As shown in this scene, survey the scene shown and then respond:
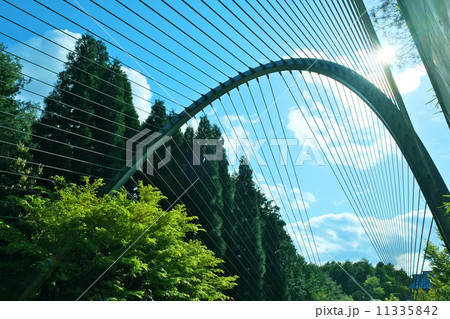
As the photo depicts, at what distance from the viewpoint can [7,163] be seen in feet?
41.6

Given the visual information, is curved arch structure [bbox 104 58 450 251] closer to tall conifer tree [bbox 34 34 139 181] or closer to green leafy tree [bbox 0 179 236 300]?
green leafy tree [bbox 0 179 236 300]

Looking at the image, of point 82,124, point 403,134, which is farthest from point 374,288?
point 82,124

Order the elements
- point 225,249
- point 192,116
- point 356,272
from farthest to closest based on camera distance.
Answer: point 356,272, point 225,249, point 192,116

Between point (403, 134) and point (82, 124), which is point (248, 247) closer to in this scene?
point (82, 124)

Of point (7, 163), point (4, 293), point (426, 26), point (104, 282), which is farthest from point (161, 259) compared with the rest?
point (426, 26)

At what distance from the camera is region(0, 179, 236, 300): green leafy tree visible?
7773mm

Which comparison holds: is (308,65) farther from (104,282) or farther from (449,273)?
(449,273)

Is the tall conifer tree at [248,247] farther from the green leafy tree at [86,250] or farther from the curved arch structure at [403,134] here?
the green leafy tree at [86,250]

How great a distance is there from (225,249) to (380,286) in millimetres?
58923

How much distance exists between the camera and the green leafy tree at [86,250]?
7773 millimetres

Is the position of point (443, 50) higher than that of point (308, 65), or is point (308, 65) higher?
point (308, 65)

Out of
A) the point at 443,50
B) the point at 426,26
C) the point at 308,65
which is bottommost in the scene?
the point at 443,50

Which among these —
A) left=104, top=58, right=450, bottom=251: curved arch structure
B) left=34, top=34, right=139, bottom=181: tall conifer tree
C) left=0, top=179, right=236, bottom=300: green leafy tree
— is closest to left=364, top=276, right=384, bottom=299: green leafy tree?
left=104, top=58, right=450, bottom=251: curved arch structure

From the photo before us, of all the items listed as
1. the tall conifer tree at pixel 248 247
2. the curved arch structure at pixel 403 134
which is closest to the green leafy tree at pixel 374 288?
the tall conifer tree at pixel 248 247
